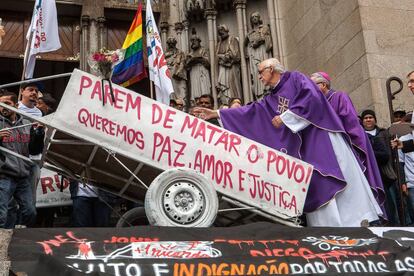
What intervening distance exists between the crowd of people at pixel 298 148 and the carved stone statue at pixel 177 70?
18.6ft

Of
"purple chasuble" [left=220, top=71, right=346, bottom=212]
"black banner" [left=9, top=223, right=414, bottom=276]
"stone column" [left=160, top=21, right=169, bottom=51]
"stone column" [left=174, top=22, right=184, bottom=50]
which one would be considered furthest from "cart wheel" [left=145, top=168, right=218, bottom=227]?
"stone column" [left=160, top=21, right=169, bottom=51]

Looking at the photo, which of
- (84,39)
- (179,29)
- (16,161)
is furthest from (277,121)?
(84,39)

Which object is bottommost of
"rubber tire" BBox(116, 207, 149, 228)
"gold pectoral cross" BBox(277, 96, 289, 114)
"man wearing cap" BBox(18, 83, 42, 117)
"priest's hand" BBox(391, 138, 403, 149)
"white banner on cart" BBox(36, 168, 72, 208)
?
"rubber tire" BBox(116, 207, 149, 228)

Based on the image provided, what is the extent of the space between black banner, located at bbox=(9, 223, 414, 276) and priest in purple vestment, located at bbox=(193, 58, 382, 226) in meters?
1.16

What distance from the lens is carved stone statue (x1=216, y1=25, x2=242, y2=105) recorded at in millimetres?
12641

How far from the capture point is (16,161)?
6277 mm

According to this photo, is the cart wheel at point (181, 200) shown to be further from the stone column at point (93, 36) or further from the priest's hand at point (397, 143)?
the stone column at point (93, 36)

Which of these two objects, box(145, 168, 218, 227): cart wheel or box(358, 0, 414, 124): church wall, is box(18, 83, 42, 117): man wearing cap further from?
box(358, 0, 414, 124): church wall

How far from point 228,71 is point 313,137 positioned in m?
6.42

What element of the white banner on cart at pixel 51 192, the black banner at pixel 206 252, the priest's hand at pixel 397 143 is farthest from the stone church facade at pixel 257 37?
the white banner on cart at pixel 51 192

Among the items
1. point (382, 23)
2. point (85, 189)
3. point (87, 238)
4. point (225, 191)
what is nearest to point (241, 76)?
point (382, 23)

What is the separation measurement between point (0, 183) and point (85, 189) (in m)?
1.22

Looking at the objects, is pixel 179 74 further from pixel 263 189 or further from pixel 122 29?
pixel 263 189

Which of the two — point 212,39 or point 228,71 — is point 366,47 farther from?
point 212,39
